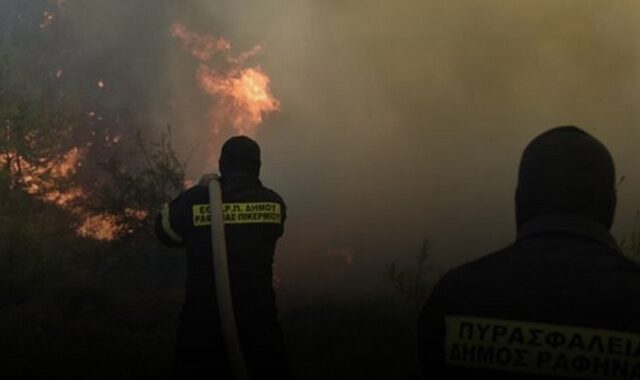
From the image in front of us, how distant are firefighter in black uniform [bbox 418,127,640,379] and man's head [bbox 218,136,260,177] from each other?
258cm

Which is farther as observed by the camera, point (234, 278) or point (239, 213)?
point (239, 213)

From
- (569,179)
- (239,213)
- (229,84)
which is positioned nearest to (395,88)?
(229,84)

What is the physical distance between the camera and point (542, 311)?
5.25 feet

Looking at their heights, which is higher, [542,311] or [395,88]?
[395,88]

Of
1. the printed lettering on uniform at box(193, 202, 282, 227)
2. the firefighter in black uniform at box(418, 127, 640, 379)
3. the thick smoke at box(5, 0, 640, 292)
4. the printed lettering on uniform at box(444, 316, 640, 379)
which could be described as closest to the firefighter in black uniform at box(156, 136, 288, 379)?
the printed lettering on uniform at box(193, 202, 282, 227)

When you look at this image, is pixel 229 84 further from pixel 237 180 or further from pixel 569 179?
pixel 569 179

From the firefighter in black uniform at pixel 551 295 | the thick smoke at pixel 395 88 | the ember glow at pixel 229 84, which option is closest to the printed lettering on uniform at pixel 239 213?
the firefighter in black uniform at pixel 551 295

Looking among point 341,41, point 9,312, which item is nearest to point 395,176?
point 341,41

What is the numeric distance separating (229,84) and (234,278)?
16866 millimetres

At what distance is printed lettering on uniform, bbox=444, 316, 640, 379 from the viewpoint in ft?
5.12

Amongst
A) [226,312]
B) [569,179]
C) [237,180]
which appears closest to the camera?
[569,179]

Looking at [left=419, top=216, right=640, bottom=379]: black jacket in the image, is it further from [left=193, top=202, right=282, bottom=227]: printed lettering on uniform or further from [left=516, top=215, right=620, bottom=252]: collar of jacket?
[left=193, top=202, right=282, bottom=227]: printed lettering on uniform

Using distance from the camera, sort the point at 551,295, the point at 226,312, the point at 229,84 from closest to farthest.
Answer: the point at 551,295
the point at 226,312
the point at 229,84

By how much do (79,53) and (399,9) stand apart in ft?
38.7
